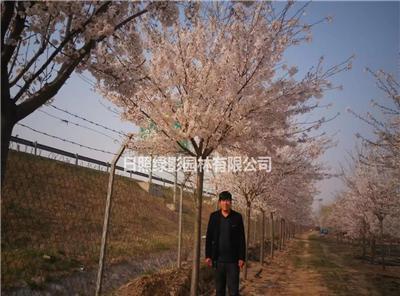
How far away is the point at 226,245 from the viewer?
6125 mm

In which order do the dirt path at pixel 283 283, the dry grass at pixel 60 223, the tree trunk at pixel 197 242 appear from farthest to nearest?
the dirt path at pixel 283 283 → the dry grass at pixel 60 223 → the tree trunk at pixel 197 242

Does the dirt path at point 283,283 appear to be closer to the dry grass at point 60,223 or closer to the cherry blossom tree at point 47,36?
the dry grass at point 60,223

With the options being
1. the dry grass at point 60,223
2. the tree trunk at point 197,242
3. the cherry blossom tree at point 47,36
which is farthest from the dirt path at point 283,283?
the cherry blossom tree at point 47,36

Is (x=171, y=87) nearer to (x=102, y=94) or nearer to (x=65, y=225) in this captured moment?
(x=102, y=94)

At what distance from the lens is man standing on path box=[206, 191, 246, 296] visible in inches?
241

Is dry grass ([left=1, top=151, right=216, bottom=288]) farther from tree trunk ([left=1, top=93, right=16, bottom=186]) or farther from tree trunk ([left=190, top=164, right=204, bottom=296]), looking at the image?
tree trunk ([left=1, top=93, right=16, bottom=186])

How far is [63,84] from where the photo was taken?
3807 mm

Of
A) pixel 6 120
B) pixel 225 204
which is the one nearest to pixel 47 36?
pixel 6 120

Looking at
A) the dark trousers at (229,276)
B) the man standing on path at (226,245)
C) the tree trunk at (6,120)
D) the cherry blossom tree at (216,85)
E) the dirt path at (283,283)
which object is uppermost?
the cherry blossom tree at (216,85)

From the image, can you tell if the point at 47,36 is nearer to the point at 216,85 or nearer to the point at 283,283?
the point at 216,85

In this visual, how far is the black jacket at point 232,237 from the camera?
615 cm

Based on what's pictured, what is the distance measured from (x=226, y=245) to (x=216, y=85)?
2938 mm

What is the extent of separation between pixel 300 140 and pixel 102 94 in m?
Answer: 4.36

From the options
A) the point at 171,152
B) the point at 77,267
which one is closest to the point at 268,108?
the point at 171,152
